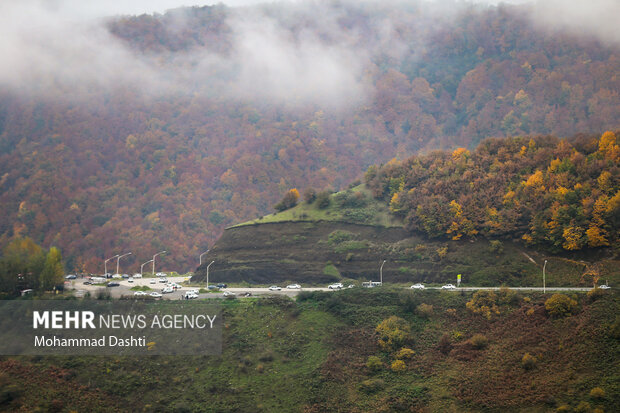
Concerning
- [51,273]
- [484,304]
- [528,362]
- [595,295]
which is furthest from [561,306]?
[51,273]

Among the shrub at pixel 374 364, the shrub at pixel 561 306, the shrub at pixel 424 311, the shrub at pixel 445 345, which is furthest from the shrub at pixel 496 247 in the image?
the shrub at pixel 374 364

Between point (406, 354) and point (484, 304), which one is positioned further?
point (484, 304)

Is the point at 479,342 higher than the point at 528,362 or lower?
higher

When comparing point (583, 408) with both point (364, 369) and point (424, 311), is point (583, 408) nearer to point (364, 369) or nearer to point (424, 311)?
point (364, 369)

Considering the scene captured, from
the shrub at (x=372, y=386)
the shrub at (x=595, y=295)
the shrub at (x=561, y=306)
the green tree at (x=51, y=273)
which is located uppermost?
the green tree at (x=51, y=273)
